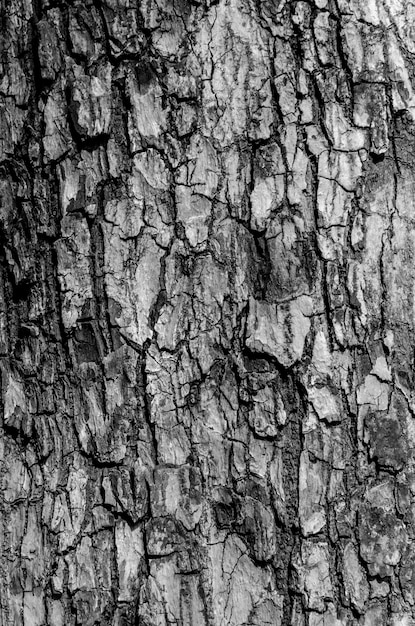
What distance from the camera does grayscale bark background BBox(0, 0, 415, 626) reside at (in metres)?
1.41

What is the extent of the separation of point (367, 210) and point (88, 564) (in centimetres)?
84

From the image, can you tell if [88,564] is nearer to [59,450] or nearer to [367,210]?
[59,450]

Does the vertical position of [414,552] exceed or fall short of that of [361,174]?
it falls short

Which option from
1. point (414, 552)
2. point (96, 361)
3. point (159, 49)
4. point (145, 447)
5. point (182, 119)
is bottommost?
point (414, 552)

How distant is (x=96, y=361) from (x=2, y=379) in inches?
8.7

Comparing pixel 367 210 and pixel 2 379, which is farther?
pixel 2 379

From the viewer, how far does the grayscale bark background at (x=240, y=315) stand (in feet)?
4.61

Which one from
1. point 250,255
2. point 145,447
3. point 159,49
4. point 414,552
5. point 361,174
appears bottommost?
point 414,552

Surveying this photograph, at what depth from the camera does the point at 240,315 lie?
55.6 inches

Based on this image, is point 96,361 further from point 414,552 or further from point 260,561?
point 414,552

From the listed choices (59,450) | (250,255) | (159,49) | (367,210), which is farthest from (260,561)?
(159,49)

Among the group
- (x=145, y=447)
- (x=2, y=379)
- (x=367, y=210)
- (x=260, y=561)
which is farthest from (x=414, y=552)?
(x=2, y=379)

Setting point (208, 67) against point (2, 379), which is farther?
point (2, 379)

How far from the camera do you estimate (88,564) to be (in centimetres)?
143
